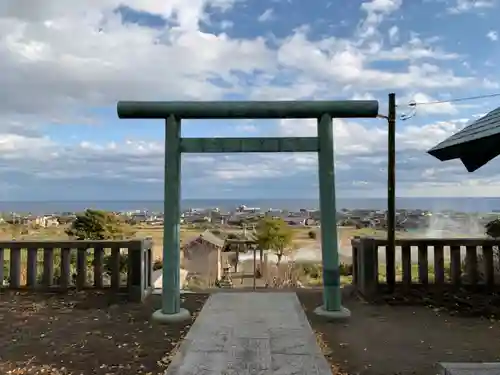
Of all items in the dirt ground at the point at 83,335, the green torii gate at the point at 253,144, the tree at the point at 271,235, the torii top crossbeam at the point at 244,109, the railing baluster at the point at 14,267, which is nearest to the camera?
the dirt ground at the point at 83,335

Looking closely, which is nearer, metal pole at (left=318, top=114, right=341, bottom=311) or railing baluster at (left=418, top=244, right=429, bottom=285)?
metal pole at (left=318, top=114, right=341, bottom=311)

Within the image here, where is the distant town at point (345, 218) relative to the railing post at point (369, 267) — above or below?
above

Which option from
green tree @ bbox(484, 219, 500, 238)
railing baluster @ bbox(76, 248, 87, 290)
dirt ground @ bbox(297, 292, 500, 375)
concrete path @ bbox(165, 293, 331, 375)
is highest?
green tree @ bbox(484, 219, 500, 238)

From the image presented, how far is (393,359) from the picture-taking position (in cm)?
367

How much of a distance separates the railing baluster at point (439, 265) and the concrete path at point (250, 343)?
1954 millimetres

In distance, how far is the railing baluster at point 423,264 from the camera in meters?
6.00

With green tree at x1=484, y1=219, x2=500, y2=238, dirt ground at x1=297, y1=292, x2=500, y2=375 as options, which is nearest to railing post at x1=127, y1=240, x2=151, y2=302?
dirt ground at x1=297, y1=292, x2=500, y2=375

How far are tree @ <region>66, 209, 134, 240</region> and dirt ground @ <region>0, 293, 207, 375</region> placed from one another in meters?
6.14

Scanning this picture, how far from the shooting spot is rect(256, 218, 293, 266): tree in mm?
10516

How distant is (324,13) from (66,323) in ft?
20.3

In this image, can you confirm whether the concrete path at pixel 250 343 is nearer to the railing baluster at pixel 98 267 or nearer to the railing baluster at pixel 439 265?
the railing baluster at pixel 98 267

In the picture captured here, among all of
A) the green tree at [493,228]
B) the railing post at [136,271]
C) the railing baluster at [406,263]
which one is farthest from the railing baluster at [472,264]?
the railing post at [136,271]

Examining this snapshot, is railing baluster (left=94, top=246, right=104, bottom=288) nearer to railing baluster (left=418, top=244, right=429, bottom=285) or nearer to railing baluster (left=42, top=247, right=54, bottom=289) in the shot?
railing baluster (left=42, top=247, right=54, bottom=289)

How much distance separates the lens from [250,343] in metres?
3.95
